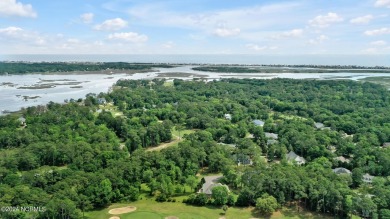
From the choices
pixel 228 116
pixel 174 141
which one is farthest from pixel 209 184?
pixel 228 116

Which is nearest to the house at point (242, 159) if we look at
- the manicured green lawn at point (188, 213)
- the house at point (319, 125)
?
the manicured green lawn at point (188, 213)

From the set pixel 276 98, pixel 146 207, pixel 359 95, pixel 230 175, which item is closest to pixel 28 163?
pixel 146 207

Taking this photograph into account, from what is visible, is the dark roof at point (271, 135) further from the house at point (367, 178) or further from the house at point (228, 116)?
the house at point (367, 178)

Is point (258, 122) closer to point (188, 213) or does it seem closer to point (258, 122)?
point (258, 122)

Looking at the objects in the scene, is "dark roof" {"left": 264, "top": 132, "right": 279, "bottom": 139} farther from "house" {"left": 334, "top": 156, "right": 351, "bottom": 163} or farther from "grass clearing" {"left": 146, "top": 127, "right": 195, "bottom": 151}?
"grass clearing" {"left": 146, "top": 127, "right": 195, "bottom": 151}

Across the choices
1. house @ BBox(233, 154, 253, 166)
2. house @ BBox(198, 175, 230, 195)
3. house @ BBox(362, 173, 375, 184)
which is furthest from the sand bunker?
house @ BBox(362, 173, 375, 184)

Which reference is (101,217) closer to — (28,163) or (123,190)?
(123,190)
